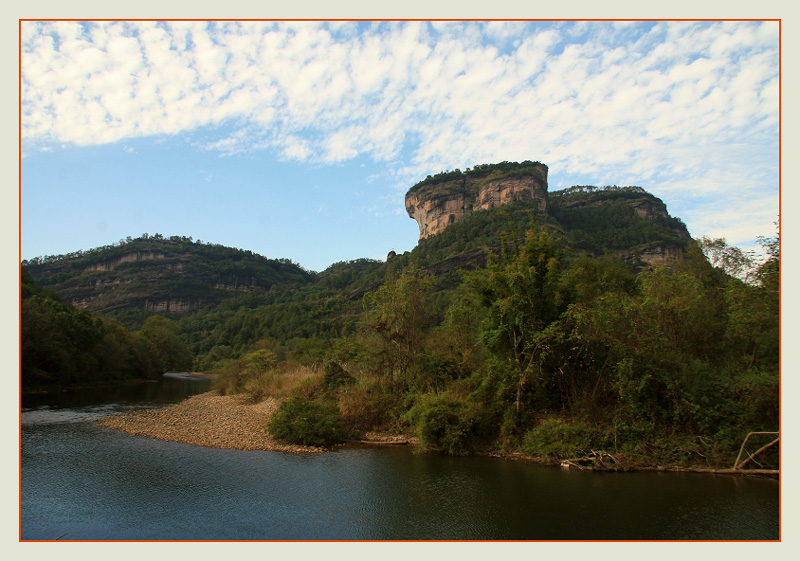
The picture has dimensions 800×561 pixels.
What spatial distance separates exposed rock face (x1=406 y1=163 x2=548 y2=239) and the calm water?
336ft

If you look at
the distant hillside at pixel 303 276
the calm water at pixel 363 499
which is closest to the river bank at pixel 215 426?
the calm water at pixel 363 499

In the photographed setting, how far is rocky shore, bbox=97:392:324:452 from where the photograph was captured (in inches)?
707

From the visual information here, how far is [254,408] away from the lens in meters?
26.2

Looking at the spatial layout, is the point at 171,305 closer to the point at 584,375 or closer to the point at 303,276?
the point at 303,276

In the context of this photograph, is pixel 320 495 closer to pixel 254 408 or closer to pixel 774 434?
pixel 774 434

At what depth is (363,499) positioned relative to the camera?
1142 centimetres

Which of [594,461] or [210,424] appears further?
[210,424]

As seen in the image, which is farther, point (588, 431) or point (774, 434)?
point (588, 431)

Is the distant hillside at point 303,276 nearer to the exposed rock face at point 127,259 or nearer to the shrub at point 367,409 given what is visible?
the exposed rock face at point 127,259

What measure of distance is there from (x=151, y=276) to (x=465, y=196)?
9270cm

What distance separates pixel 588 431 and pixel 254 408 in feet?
60.9

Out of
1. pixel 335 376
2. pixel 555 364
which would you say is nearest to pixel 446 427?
pixel 555 364

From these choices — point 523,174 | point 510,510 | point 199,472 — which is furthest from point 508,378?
point 523,174

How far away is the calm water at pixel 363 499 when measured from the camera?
939 centimetres
